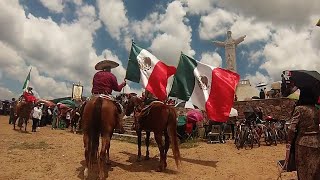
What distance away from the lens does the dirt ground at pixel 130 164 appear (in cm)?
891

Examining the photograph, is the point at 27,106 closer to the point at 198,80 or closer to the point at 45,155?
the point at 45,155

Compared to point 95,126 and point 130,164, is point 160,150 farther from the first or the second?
point 95,126

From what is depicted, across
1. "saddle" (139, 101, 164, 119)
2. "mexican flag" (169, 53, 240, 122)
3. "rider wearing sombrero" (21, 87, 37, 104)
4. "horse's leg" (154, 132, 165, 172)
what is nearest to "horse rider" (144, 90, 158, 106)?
"saddle" (139, 101, 164, 119)

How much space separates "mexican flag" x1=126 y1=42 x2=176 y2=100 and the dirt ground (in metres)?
2.43

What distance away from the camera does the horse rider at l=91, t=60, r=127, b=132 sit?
29.7 ft

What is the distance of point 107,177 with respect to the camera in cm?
855

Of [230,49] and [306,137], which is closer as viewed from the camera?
[306,137]

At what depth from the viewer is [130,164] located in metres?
10.4

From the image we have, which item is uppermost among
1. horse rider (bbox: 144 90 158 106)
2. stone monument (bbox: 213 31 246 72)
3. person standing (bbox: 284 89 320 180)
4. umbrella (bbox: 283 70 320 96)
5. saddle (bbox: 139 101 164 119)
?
stone monument (bbox: 213 31 246 72)

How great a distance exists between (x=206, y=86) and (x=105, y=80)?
3898mm

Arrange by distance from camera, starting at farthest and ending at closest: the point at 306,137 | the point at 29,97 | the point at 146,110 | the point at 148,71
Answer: the point at 29,97 < the point at 148,71 < the point at 146,110 < the point at 306,137

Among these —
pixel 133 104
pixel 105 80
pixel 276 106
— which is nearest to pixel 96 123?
pixel 105 80

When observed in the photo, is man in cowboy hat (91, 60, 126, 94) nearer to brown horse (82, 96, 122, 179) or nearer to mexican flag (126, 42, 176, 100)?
brown horse (82, 96, 122, 179)

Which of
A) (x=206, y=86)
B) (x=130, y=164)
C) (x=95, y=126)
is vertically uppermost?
(x=206, y=86)
